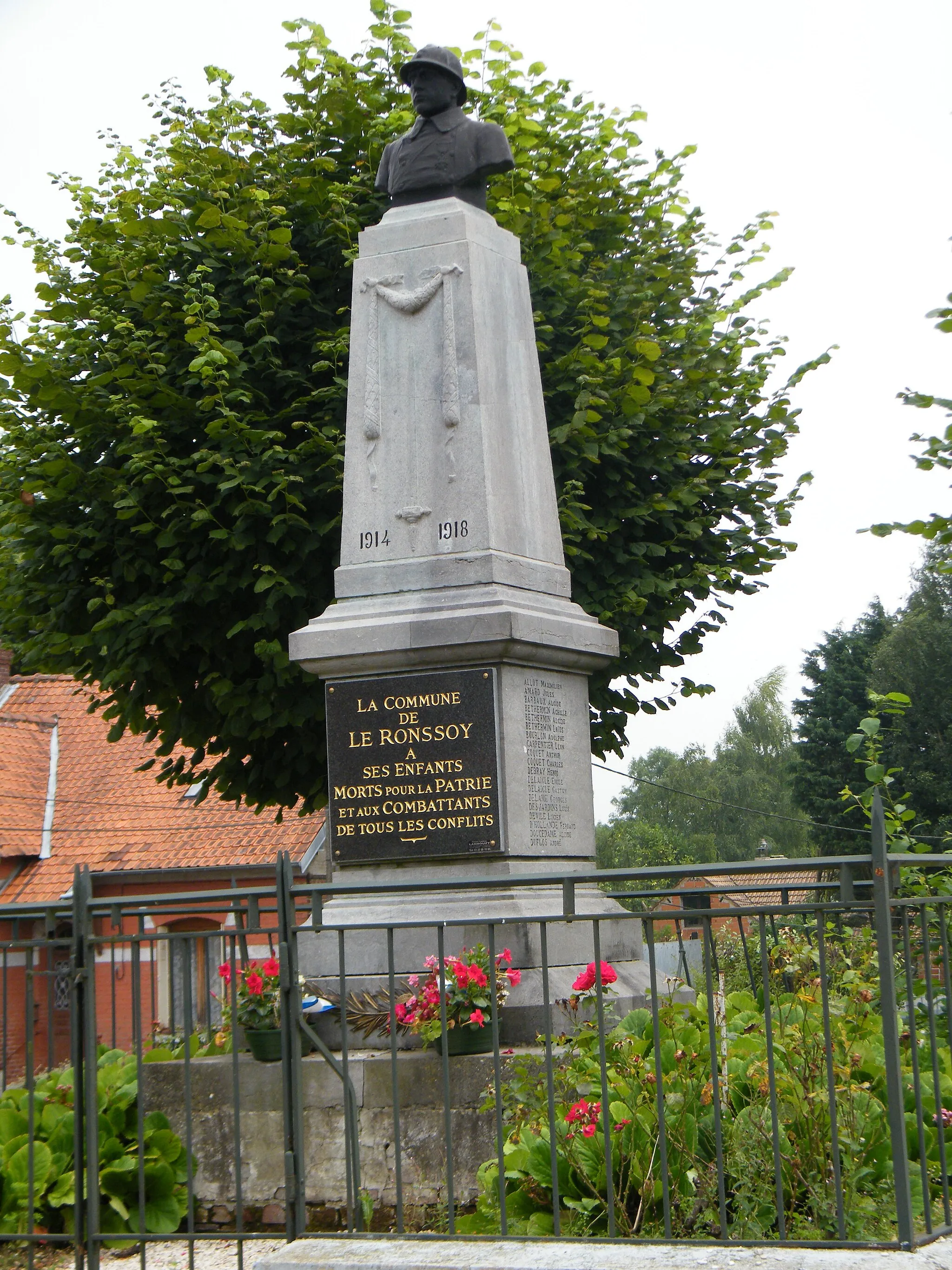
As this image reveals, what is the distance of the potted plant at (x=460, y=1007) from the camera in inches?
245

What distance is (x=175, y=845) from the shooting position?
24016mm

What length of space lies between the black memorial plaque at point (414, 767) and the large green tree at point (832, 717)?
35.4m

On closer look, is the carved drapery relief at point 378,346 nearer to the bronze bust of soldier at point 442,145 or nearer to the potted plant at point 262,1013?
the bronze bust of soldier at point 442,145

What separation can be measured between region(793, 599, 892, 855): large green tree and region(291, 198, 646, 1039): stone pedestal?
34840 mm

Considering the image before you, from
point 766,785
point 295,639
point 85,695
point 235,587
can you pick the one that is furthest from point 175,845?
point 766,785

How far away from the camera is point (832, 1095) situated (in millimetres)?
4324

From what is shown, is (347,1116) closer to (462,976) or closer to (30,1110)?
(462,976)

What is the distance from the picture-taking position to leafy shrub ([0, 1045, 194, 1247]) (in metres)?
5.84

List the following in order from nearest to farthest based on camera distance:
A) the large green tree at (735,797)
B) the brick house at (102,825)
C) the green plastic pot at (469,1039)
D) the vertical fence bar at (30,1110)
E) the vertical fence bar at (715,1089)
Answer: the vertical fence bar at (715,1089) < the vertical fence bar at (30,1110) < the green plastic pot at (469,1039) < the brick house at (102,825) < the large green tree at (735,797)

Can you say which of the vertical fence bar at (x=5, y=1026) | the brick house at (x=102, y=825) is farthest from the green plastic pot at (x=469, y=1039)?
the brick house at (x=102, y=825)

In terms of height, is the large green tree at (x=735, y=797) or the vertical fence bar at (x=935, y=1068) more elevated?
the large green tree at (x=735, y=797)

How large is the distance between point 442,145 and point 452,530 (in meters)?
2.32

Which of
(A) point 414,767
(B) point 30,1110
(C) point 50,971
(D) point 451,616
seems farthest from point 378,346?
(B) point 30,1110

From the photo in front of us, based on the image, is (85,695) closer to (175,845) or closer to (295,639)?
(295,639)
